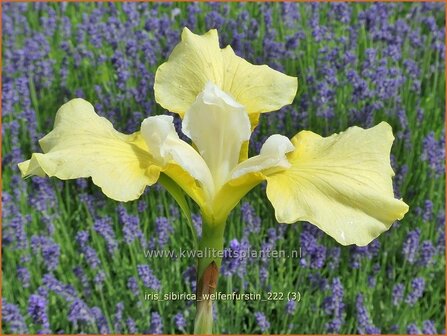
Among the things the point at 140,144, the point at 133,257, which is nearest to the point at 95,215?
the point at 133,257

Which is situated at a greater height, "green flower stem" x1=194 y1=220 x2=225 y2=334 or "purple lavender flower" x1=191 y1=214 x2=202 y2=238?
"purple lavender flower" x1=191 y1=214 x2=202 y2=238

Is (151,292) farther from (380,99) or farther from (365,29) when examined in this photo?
(365,29)

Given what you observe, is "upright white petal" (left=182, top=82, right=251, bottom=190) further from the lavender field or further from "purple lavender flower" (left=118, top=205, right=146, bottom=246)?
"purple lavender flower" (left=118, top=205, right=146, bottom=246)

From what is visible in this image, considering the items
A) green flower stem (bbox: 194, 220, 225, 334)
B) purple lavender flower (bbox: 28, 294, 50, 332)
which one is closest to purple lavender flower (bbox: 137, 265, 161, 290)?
purple lavender flower (bbox: 28, 294, 50, 332)

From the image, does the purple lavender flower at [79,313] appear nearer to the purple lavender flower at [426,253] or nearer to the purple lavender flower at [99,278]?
the purple lavender flower at [99,278]

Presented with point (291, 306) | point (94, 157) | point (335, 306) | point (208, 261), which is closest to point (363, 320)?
point (335, 306)

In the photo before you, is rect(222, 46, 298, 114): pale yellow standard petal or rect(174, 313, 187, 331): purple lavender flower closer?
rect(222, 46, 298, 114): pale yellow standard petal

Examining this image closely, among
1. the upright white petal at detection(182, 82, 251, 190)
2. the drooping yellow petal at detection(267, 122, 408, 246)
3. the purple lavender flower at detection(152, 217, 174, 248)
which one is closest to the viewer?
the drooping yellow petal at detection(267, 122, 408, 246)

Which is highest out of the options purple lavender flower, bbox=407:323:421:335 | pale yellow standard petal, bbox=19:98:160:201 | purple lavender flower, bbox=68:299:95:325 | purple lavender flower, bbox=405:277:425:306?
pale yellow standard petal, bbox=19:98:160:201
